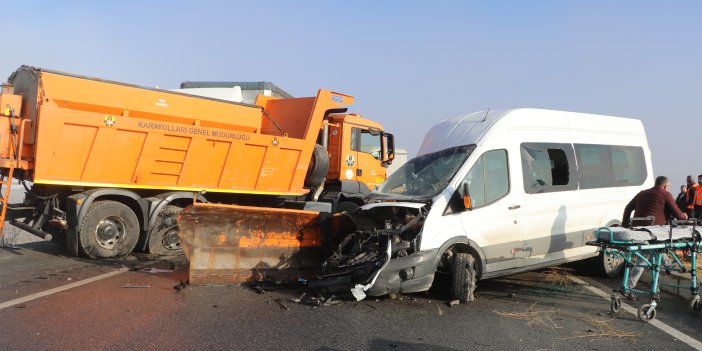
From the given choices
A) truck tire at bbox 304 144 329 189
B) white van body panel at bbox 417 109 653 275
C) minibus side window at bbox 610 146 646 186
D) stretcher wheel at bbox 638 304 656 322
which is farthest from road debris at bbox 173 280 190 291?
minibus side window at bbox 610 146 646 186

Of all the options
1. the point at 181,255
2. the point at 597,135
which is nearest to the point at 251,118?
the point at 181,255

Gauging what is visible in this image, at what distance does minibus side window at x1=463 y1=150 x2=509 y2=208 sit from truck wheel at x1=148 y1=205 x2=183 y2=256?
5227 millimetres

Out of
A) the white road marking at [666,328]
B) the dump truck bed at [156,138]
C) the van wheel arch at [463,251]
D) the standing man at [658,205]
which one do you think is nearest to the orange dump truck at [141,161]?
the dump truck bed at [156,138]

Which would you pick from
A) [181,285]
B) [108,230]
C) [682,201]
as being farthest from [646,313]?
[682,201]

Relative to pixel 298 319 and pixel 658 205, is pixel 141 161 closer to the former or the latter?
pixel 298 319

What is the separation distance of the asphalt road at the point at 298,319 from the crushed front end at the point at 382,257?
0.91 ft

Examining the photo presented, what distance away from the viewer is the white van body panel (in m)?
6.06

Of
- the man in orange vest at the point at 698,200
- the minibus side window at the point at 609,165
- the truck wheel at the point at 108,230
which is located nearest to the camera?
the minibus side window at the point at 609,165

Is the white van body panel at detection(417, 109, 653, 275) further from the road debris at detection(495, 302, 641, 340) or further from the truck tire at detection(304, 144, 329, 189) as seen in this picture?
the truck tire at detection(304, 144, 329, 189)

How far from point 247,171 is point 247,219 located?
9.85ft

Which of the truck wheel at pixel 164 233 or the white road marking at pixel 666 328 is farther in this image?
the truck wheel at pixel 164 233

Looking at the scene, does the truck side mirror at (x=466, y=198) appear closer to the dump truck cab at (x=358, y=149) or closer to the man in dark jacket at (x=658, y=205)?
the man in dark jacket at (x=658, y=205)

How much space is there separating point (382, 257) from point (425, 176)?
5.16 ft

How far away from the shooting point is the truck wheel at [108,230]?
8.15 m
